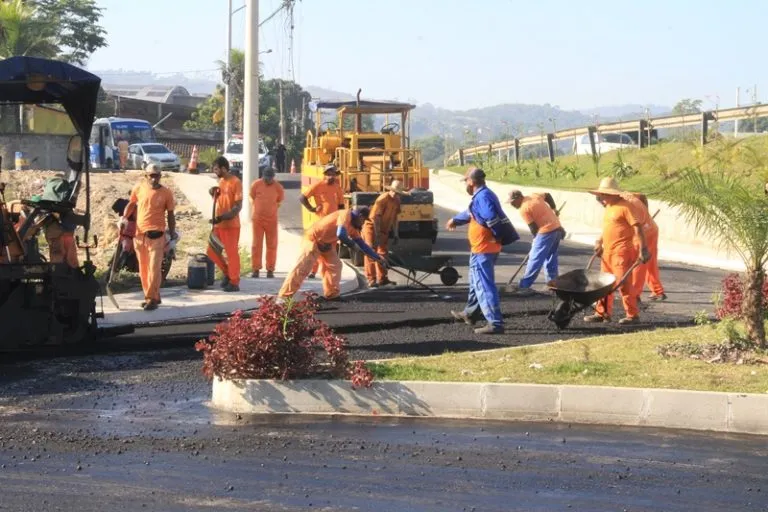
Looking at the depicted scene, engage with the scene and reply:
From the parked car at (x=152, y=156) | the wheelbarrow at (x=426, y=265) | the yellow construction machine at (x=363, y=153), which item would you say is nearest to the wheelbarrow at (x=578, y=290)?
the wheelbarrow at (x=426, y=265)

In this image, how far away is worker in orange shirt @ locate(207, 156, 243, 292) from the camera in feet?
56.9

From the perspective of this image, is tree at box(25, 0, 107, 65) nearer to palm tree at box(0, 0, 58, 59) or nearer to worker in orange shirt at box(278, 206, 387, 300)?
palm tree at box(0, 0, 58, 59)

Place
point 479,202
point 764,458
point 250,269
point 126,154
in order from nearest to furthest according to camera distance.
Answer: point 764,458, point 479,202, point 250,269, point 126,154

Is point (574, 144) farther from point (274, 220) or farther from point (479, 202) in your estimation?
point (479, 202)

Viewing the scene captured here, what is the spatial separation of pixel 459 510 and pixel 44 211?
796 centimetres

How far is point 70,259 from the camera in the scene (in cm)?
1467

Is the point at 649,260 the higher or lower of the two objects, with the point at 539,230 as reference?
lower

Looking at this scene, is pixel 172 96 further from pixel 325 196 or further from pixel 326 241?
pixel 326 241

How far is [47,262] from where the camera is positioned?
13328 millimetres

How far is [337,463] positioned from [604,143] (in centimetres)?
3207

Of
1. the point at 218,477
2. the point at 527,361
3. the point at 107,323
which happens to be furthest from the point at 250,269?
the point at 218,477

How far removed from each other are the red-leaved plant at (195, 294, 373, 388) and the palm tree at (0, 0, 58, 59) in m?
37.0

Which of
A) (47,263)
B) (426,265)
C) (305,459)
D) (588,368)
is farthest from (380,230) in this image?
(305,459)

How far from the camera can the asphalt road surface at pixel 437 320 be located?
44.3ft
